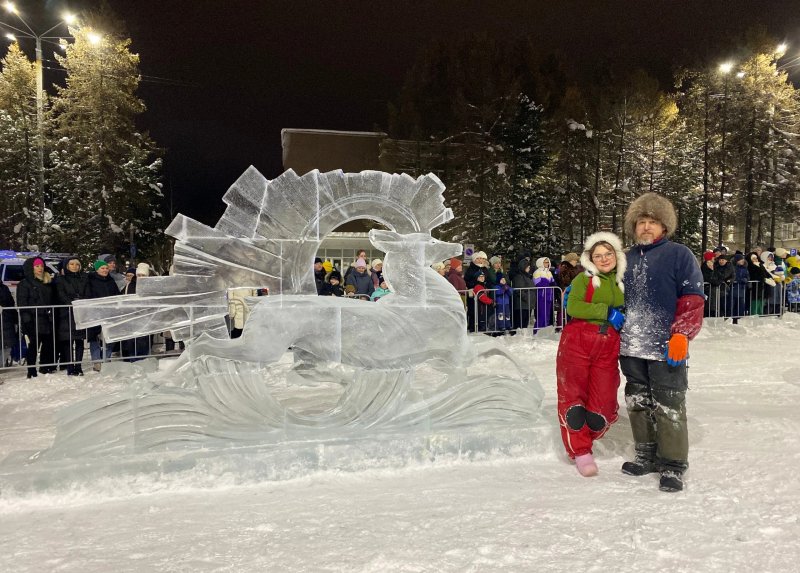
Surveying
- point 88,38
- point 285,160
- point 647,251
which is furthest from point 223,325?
point 285,160

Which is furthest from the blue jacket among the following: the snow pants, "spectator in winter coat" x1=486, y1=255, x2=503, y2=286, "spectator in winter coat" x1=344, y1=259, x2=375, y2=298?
"spectator in winter coat" x1=344, y1=259, x2=375, y2=298

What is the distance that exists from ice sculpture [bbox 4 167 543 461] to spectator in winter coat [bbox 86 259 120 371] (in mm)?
3757

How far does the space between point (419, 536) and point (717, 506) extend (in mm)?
1686

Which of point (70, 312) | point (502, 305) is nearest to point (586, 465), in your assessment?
point (502, 305)

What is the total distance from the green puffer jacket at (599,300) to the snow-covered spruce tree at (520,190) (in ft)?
50.5

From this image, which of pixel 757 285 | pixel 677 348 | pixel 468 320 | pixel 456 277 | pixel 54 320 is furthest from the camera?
pixel 757 285

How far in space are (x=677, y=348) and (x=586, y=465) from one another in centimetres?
95

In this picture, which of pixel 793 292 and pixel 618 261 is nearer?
pixel 618 261

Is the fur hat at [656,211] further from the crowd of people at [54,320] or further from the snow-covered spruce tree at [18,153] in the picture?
the snow-covered spruce tree at [18,153]

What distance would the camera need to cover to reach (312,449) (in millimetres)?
3641

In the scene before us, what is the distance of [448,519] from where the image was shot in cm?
295

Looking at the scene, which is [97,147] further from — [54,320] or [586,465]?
[586,465]

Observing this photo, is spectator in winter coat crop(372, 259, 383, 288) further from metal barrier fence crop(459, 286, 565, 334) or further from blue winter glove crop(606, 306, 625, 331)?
blue winter glove crop(606, 306, 625, 331)

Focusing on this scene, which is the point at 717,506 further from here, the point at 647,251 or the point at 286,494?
the point at 286,494
